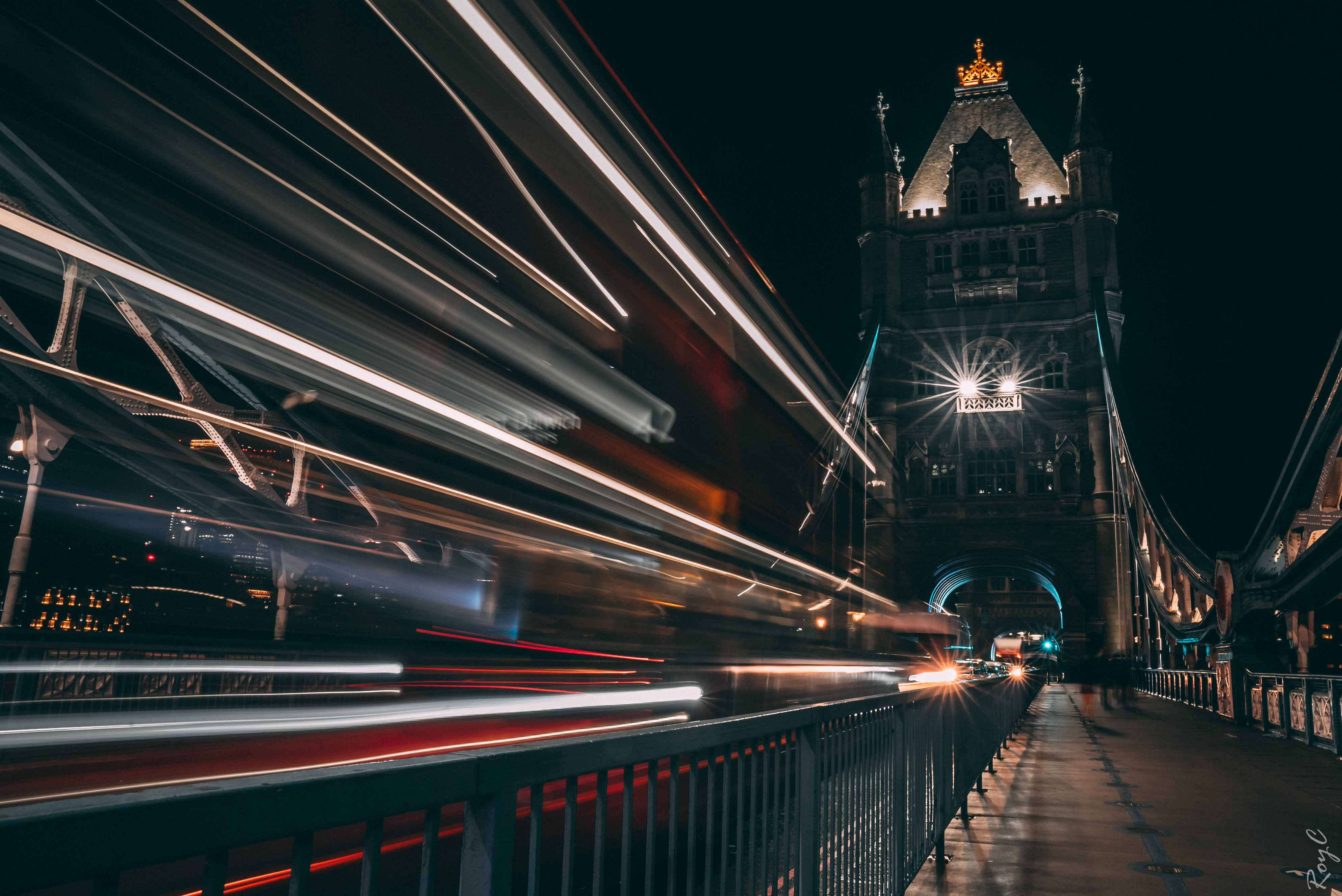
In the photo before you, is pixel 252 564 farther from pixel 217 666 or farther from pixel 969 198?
pixel 969 198

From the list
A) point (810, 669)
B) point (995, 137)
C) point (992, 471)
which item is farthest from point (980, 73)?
point (810, 669)

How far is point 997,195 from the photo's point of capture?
169ft

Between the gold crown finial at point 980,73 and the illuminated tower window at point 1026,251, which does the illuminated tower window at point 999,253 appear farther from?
the gold crown finial at point 980,73

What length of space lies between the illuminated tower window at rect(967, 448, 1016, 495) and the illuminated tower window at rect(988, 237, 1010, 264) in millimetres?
10497

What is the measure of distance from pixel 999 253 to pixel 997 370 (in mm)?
7056

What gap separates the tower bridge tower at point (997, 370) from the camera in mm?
45188

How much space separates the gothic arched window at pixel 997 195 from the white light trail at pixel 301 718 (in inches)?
1904

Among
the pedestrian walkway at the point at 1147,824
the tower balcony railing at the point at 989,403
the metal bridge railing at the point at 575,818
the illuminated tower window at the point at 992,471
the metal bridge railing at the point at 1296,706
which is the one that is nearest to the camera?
the metal bridge railing at the point at 575,818

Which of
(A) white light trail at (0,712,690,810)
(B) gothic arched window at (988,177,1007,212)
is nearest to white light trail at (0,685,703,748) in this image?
(A) white light trail at (0,712,690,810)

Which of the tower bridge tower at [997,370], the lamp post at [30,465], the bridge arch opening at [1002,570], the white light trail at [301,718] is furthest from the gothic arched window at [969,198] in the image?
the lamp post at [30,465]

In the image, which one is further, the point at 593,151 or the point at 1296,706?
the point at 1296,706

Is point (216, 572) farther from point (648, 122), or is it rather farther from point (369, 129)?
point (648, 122)

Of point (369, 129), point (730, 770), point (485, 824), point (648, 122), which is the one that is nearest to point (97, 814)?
point (485, 824)

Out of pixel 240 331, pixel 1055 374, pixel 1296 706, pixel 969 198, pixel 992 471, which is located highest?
pixel 969 198
